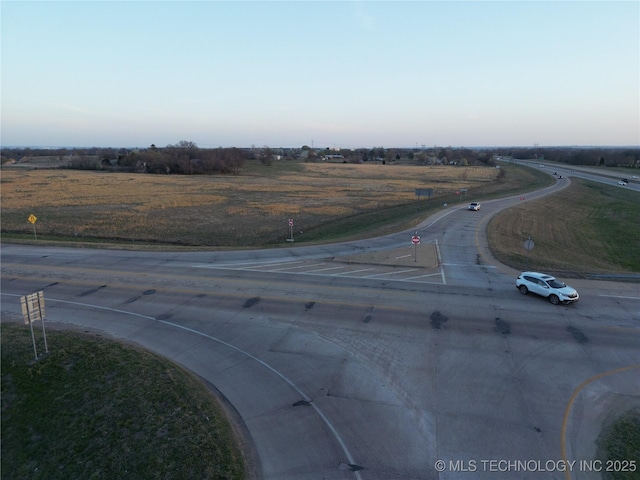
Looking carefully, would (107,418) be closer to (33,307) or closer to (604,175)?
(33,307)

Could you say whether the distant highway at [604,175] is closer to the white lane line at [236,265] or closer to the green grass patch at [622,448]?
the white lane line at [236,265]

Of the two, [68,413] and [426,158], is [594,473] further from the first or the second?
[426,158]

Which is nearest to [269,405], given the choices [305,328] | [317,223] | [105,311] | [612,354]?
[305,328]

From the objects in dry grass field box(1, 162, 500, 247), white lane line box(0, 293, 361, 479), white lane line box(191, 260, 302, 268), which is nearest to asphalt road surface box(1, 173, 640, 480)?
white lane line box(0, 293, 361, 479)

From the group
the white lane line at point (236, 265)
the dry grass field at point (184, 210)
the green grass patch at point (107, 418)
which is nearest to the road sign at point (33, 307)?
the green grass patch at point (107, 418)

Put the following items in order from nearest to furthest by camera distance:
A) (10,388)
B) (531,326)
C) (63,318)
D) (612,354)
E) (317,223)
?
(10,388), (612,354), (531,326), (63,318), (317,223)

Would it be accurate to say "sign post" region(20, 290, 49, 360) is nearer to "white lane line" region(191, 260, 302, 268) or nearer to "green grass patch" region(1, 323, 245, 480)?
"green grass patch" region(1, 323, 245, 480)
